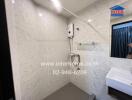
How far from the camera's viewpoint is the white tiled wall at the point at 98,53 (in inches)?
52.7

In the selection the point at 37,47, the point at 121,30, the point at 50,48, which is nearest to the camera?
the point at 121,30

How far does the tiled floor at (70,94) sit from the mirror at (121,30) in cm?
111

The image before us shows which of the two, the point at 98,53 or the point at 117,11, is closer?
the point at 117,11

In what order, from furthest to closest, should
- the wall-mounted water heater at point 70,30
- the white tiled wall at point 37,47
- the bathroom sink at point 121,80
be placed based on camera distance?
the wall-mounted water heater at point 70,30 < the white tiled wall at point 37,47 < the bathroom sink at point 121,80

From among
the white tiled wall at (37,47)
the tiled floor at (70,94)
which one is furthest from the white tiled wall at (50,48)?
the tiled floor at (70,94)

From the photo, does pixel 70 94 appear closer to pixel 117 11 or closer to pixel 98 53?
pixel 98 53

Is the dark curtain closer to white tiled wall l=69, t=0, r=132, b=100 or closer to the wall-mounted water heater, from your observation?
white tiled wall l=69, t=0, r=132, b=100

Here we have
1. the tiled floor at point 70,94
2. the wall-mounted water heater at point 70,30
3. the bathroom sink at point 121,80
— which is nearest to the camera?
the bathroom sink at point 121,80

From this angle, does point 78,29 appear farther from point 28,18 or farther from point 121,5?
point 28,18

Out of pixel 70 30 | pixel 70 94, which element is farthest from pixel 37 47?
pixel 70 94

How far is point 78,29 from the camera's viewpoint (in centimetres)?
192

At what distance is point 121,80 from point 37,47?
1473 millimetres

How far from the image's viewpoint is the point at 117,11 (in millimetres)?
1229

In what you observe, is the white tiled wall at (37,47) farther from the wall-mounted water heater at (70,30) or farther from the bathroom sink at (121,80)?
the bathroom sink at (121,80)
